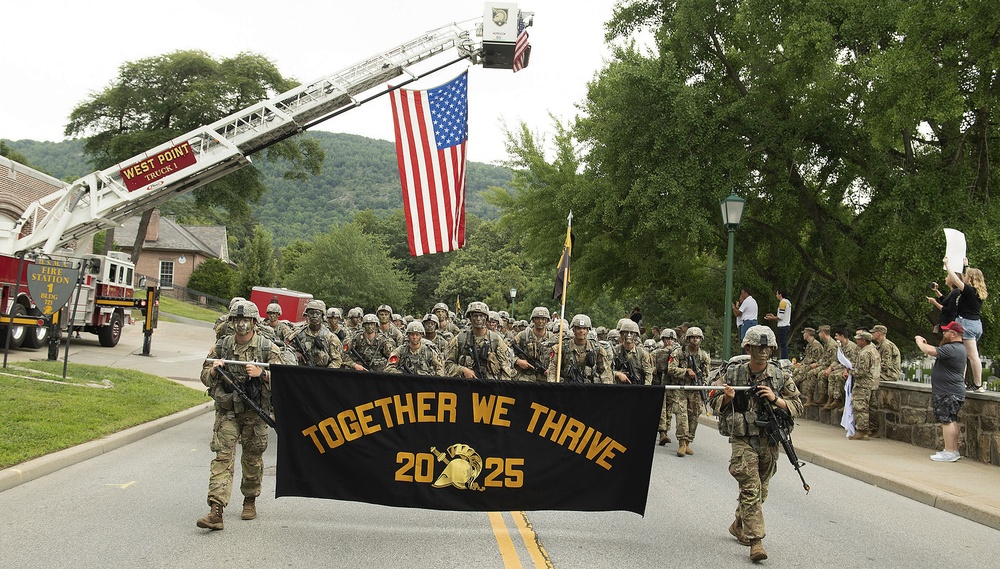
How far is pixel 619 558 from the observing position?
244 inches

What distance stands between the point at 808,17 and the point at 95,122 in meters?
38.9

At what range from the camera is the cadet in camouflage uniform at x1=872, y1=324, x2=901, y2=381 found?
14.8m

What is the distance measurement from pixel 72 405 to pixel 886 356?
546 inches

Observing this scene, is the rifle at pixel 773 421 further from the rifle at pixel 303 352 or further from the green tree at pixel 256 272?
the green tree at pixel 256 272

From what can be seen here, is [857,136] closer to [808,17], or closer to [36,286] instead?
[808,17]

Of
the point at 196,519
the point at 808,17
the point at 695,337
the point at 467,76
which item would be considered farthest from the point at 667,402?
the point at 808,17

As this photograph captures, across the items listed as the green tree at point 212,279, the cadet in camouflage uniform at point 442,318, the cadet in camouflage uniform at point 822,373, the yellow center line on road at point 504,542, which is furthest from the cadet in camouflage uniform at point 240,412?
the green tree at point 212,279

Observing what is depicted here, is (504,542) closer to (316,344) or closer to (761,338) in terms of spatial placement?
(761,338)

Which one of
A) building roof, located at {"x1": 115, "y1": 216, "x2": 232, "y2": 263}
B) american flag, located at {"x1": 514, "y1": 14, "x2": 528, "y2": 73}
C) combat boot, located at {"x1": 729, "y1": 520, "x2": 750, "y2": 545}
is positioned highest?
american flag, located at {"x1": 514, "y1": 14, "x2": 528, "y2": 73}

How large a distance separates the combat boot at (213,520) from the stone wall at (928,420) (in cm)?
1019

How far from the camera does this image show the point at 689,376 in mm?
13391

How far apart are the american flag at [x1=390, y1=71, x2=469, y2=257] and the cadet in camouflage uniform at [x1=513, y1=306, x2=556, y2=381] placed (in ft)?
8.96

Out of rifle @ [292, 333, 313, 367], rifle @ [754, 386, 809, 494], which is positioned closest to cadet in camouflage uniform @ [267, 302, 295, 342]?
rifle @ [292, 333, 313, 367]

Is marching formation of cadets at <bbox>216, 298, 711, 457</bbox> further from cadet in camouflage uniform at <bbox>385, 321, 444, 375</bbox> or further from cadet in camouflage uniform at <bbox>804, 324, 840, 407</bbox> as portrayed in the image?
cadet in camouflage uniform at <bbox>804, 324, 840, 407</bbox>
